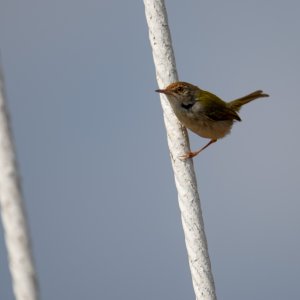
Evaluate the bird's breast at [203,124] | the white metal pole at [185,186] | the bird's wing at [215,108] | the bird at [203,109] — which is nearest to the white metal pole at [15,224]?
the white metal pole at [185,186]

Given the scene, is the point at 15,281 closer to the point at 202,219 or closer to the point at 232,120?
the point at 202,219

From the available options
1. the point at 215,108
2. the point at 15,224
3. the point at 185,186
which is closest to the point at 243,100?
the point at 215,108

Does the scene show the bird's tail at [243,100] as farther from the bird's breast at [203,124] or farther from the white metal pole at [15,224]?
the white metal pole at [15,224]

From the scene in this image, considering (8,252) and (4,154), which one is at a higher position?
(4,154)

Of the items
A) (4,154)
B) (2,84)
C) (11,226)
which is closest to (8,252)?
(11,226)

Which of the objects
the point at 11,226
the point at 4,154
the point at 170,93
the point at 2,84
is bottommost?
the point at 11,226

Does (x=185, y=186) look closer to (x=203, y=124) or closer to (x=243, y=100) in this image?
(x=203, y=124)
